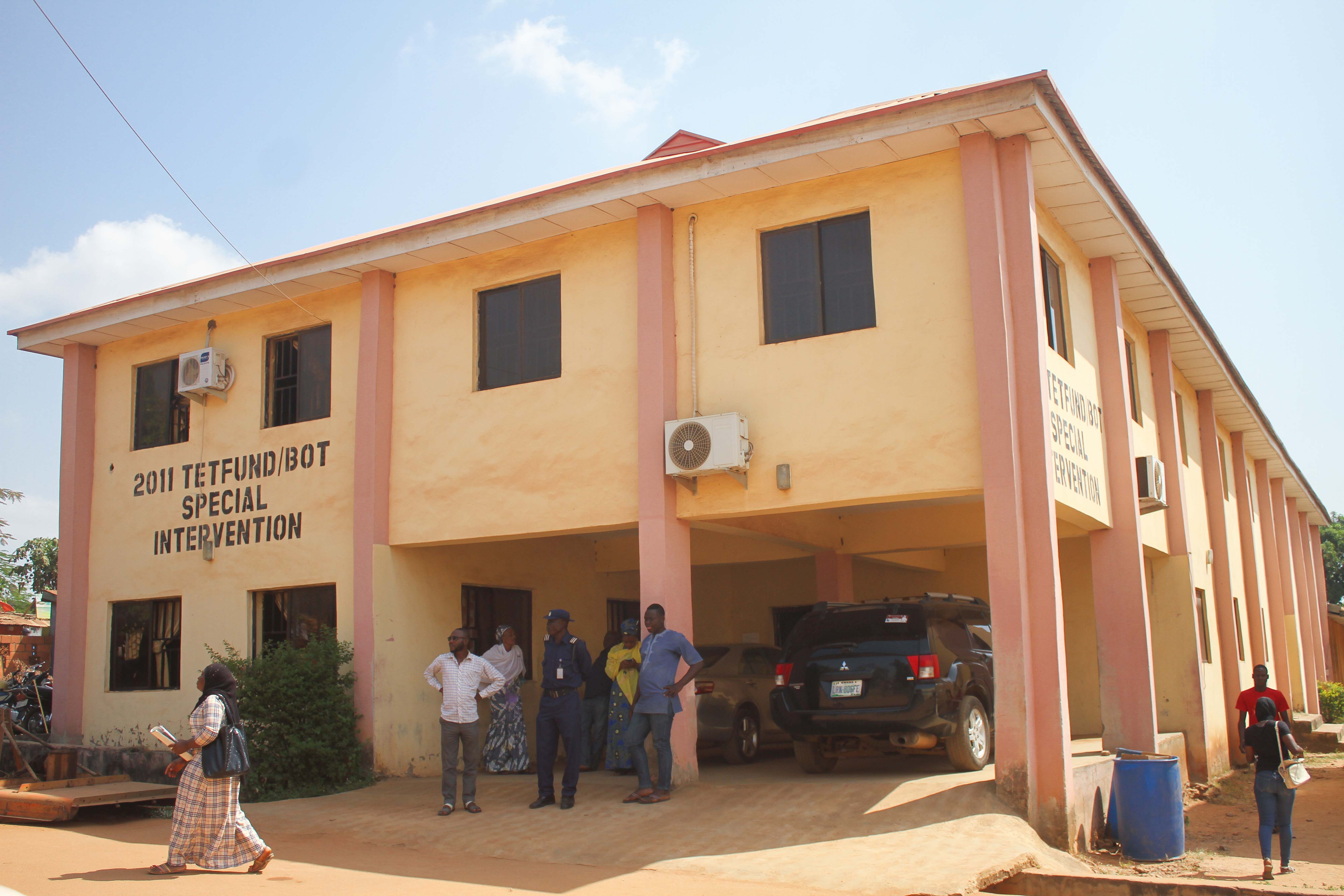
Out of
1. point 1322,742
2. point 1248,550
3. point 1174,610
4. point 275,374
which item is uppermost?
point 275,374

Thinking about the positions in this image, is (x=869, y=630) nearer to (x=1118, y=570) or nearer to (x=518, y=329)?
(x=1118, y=570)

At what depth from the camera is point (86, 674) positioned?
14.7m

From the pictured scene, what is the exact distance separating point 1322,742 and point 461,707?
53.4 feet

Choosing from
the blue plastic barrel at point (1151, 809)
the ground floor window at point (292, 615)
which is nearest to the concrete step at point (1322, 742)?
the blue plastic barrel at point (1151, 809)

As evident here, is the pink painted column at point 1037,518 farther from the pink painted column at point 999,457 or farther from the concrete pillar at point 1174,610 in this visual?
the concrete pillar at point 1174,610

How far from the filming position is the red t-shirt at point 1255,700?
9898 millimetres

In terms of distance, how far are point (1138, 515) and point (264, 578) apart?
1032 centimetres

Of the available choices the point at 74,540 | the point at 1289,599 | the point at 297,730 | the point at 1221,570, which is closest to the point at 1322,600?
the point at 1289,599

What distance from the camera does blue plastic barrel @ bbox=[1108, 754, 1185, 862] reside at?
9.38 metres

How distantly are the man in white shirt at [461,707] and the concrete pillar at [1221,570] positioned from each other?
38.5 feet

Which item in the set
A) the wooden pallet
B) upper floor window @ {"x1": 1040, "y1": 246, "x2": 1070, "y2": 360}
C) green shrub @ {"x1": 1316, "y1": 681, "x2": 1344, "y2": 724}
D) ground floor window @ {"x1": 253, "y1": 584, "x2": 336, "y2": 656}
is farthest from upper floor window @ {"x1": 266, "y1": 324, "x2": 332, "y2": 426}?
green shrub @ {"x1": 1316, "y1": 681, "x2": 1344, "y2": 724}

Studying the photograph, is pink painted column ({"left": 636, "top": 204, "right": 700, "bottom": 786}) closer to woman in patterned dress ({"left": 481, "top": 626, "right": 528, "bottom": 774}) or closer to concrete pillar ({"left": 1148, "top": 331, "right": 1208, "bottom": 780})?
woman in patterned dress ({"left": 481, "top": 626, "right": 528, "bottom": 774})

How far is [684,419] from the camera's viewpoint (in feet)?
35.7

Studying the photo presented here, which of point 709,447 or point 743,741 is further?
point 743,741
